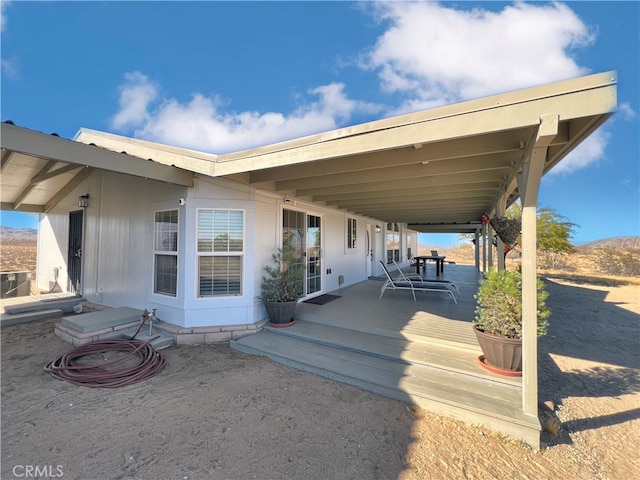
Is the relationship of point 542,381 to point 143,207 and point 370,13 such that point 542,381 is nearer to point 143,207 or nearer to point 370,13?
point 143,207

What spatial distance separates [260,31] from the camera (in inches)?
291

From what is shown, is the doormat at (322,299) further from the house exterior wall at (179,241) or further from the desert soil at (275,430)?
the desert soil at (275,430)

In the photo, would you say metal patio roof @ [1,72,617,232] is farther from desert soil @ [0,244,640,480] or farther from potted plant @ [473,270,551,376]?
desert soil @ [0,244,640,480]

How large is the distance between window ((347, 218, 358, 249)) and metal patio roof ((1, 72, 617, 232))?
3.02 meters

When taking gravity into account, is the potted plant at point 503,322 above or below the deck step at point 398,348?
above

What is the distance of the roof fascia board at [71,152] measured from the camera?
2.57 metres

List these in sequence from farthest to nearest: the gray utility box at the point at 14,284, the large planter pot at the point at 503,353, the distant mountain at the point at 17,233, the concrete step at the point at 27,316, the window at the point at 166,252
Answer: the distant mountain at the point at 17,233, the gray utility box at the point at 14,284, the concrete step at the point at 27,316, the window at the point at 166,252, the large planter pot at the point at 503,353

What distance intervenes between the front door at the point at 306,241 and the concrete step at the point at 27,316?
18.1 feet

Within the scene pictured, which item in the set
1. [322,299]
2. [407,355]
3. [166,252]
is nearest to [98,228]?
[166,252]

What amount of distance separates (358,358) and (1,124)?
4.57 m

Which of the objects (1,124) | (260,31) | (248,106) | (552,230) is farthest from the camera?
(552,230)

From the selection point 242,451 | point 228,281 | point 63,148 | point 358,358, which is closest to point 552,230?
point 358,358

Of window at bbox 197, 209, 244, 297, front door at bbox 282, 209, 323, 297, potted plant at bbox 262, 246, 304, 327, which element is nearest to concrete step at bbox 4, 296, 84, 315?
window at bbox 197, 209, 244, 297

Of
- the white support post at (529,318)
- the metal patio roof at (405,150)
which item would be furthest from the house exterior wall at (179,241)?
the white support post at (529,318)
